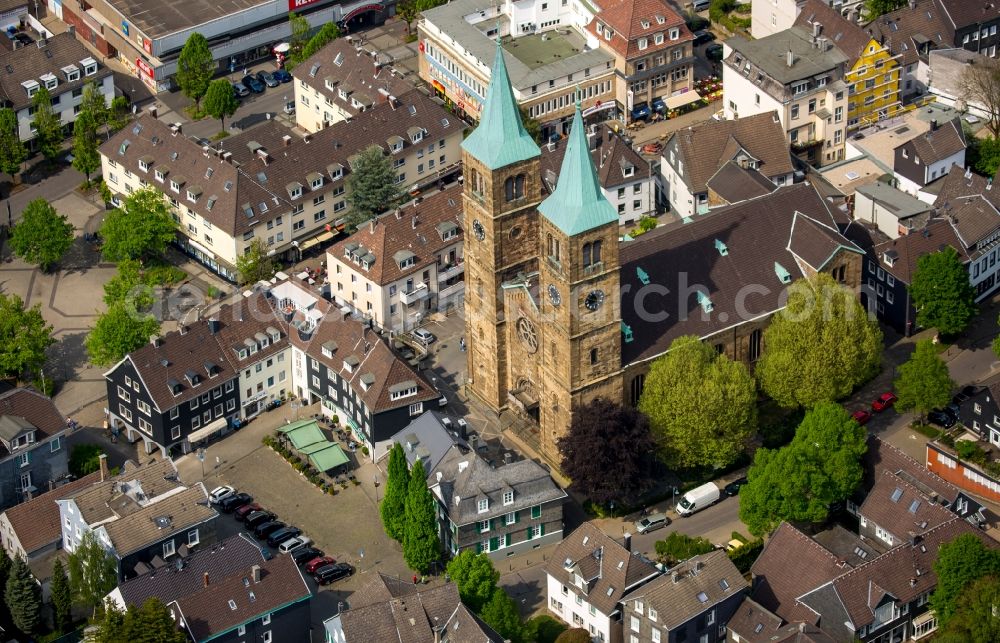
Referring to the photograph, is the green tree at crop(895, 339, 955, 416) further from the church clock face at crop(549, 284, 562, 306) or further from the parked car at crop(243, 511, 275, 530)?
the parked car at crop(243, 511, 275, 530)

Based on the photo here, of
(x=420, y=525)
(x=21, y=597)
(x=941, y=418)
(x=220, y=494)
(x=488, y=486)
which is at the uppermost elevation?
(x=488, y=486)

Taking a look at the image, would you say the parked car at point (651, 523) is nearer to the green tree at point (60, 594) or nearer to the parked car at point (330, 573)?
the parked car at point (330, 573)

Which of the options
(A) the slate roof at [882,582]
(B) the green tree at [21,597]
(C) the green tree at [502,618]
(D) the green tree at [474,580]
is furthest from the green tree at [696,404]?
(B) the green tree at [21,597]

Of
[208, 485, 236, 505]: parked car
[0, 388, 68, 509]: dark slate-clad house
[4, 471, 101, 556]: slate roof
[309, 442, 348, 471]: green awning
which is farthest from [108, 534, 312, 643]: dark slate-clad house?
[0, 388, 68, 509]: dark slate-clad house

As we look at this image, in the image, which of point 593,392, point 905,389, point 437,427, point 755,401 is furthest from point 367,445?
point 905,389

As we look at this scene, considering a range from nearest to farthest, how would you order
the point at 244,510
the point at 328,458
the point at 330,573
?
1. the point at 330,573
2. the point at 244,510
3. the point at 328,458

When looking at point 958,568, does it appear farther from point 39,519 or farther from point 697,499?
point 39,519

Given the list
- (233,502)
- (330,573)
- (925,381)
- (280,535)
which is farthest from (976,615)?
(233,502)
